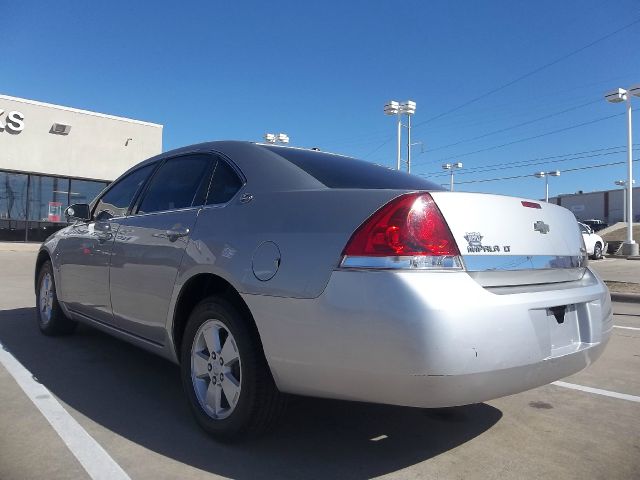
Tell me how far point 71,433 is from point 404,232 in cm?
213

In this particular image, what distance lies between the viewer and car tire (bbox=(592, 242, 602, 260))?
71.1 feet

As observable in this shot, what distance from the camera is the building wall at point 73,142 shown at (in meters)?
22.3

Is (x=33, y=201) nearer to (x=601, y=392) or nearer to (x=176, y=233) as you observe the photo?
(x=176, y=233)

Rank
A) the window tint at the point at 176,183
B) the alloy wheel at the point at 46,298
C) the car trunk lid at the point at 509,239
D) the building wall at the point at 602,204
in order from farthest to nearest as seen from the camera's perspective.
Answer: the building wall at the point at 602,204 → the alloy wheel at the point at 46,298 → the window tint at the point at 176,183 → the car trunk lid at the point at 509,239

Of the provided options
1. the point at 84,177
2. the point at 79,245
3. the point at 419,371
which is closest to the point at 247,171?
the point at 419,371

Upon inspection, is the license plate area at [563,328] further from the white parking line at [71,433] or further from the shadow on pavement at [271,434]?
the white parking line at [71,433]

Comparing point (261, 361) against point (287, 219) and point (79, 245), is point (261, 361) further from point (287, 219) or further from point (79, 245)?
point (79, 245)

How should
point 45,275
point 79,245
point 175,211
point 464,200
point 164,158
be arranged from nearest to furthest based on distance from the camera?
1. point 464,200
2. point 175,211
3. point 164,158
4. point 79,245
5. point 45,275

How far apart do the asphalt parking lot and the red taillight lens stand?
1.07 metres

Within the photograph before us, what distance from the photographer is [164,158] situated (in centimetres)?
405

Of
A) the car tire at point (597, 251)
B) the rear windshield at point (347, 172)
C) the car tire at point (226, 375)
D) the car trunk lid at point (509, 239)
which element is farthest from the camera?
the car tire at point (597, 251)

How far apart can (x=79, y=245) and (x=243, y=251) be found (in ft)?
7.90

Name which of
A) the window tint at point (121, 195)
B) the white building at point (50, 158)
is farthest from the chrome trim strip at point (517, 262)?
the white building at point (50, 158)

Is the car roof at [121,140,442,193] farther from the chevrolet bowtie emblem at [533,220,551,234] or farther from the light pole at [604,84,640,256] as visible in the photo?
the light pole at [604,84,640,256]
